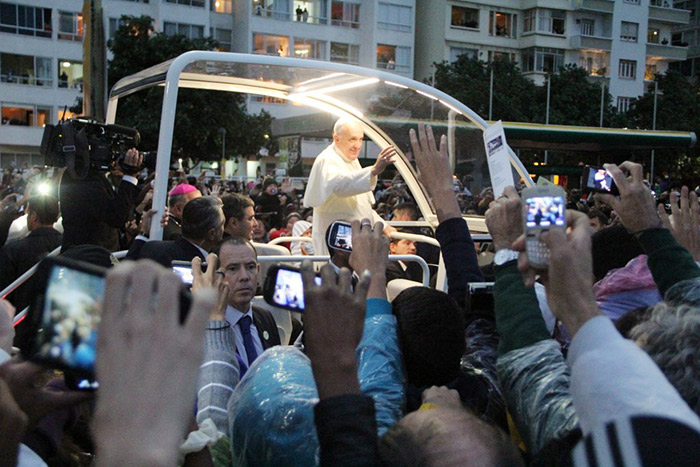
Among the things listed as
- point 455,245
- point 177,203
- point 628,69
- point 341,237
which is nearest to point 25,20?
point 177,203

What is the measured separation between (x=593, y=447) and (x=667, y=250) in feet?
4.77

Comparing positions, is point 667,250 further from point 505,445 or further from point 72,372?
point 72,372

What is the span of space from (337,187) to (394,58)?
5176 centimetres

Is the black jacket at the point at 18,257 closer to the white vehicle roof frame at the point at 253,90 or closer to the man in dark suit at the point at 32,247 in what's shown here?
the man in dark suit at the point at 32,247

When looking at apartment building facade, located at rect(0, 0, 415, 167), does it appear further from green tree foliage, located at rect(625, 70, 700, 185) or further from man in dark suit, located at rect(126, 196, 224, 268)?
man in dark suit, located at rect(126, 196, 224, 268)

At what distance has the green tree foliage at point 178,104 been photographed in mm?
33688

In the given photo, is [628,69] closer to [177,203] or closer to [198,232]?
[177,203]

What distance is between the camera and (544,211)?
181cm

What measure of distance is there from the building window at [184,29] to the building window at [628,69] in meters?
34.6

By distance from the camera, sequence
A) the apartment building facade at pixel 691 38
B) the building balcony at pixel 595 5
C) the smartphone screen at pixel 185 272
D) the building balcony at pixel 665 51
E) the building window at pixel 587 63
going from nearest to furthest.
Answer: the smartphone screen at pixel 185 272, the building balcony at pixel 595 5, the building window at pixel 587 63, the building balcony at pixel 665 51, the apartment building facade at pixel 691 38

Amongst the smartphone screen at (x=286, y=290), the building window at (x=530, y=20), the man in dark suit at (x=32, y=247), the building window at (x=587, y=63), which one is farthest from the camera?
the building window at (x=587, y=63)

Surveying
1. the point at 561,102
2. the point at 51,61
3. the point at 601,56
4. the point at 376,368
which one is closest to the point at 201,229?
the point at 376,368

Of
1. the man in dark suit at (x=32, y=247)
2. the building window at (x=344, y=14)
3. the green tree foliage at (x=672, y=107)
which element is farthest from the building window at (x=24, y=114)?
the man in dark suit at (x=32, y=247)

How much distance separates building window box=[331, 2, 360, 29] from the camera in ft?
179
